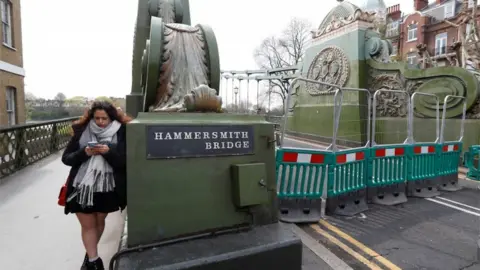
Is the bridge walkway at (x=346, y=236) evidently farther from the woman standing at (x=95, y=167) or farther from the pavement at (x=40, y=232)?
the woman standing at (x=95, y=167)

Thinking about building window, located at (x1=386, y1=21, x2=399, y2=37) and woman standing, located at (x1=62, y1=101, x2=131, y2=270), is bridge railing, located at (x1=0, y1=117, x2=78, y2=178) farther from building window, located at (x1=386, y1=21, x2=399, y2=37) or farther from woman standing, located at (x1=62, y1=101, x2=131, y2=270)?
building window, located at (x1=386, y1=21, x2=399, y2=37)

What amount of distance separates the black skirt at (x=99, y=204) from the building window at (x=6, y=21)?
13.0m

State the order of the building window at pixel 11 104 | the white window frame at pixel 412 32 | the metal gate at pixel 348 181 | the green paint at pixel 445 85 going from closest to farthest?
the metal gate at pixel 348 181, the green paint at pixel 445 85, the building window at pixel 11 104, the white window frame at pixel 412 32

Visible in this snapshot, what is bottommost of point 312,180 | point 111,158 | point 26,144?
point 312,180

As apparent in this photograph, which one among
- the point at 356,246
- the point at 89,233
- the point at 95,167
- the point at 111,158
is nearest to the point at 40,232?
the point at 89,233

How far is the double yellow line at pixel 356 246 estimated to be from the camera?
10.8 feet

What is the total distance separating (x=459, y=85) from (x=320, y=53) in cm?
619

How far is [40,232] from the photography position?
3.67 meters

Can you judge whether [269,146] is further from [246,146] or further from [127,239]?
[127,239]

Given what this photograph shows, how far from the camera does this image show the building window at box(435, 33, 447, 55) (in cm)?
3186

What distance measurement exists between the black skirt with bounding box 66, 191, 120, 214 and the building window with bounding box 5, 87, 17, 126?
41.8 feet

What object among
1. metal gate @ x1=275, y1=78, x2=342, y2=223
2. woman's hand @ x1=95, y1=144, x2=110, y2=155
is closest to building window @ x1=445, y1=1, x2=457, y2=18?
metal gate @ x1=275, y1=78, x2=342, y2=223

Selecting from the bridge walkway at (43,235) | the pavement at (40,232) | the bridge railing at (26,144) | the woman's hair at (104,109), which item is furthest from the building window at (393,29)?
the woman's hair at (104,109)

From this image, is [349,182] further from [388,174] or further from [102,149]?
[102,149]
